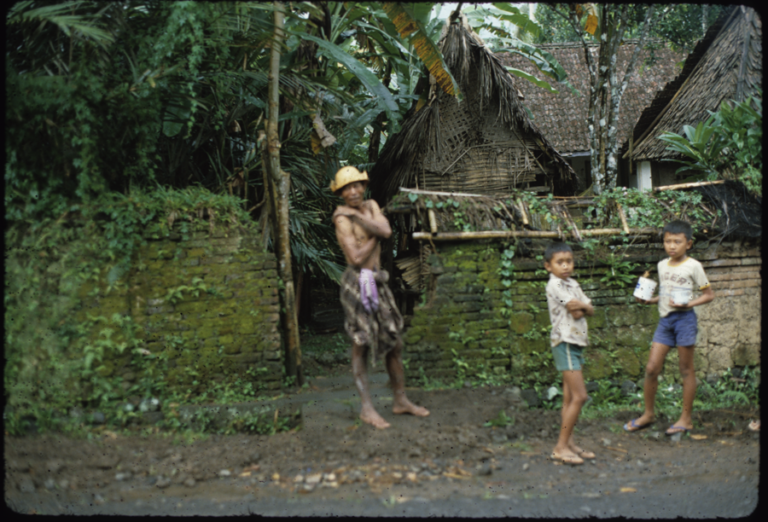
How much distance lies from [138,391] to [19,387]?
2.90 ft

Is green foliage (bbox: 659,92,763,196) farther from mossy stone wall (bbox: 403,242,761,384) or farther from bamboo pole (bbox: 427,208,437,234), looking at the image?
bamboo pole (bbox: 427,208,437,234)

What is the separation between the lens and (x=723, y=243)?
5.26 m

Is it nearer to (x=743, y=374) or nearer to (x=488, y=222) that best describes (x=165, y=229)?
(x=488, y=222)

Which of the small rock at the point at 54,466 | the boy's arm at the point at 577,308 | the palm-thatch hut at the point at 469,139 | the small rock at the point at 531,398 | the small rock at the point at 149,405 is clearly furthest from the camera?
the palm-thatch hut at the point at 469,139

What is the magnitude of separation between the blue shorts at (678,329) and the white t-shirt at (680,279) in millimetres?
49

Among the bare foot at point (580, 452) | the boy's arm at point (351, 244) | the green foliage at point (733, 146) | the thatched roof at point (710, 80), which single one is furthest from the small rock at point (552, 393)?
the thatched roof at point (710, 80)

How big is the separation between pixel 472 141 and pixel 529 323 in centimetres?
398

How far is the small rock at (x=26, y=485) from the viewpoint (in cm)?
337

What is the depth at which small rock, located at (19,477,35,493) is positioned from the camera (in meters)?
3.37

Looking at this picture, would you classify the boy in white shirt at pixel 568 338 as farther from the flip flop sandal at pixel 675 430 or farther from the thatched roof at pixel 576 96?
the thatched roof at pixel 576 96

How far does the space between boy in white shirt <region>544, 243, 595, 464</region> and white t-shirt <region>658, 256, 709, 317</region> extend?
0.84 meters

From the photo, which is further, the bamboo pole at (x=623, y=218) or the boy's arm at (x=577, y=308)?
the bamboo pole at (x=623, y=218)

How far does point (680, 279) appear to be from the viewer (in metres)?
4.14

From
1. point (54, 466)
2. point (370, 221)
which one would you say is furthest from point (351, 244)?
point (54, 466)
